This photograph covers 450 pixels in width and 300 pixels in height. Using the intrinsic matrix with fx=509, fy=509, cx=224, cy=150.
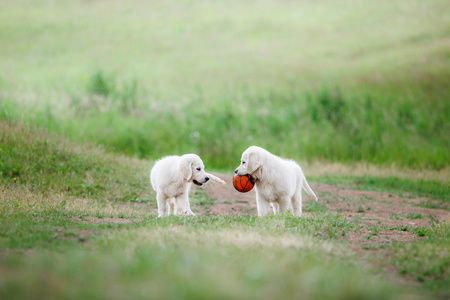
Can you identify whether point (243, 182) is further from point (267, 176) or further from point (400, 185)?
point (400, 185)

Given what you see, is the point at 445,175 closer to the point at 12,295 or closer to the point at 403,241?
the point at 403,241

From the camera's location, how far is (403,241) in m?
8.00


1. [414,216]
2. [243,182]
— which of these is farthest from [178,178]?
[414,216]

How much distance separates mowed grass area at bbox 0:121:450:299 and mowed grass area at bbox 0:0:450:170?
848 cm

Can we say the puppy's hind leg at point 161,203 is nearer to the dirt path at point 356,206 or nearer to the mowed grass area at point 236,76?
the dirt path at point 356,206

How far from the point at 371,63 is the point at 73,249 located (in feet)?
91.4

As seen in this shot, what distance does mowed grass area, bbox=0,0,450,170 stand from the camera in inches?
837

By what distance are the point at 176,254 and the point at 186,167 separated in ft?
12.6

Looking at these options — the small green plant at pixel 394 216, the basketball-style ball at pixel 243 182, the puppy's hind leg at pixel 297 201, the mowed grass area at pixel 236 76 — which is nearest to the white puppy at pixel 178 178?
the basketball-style ball at pixel 243 182

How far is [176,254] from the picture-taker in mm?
5938

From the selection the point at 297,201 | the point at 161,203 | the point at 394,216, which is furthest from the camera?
the point at 394,216

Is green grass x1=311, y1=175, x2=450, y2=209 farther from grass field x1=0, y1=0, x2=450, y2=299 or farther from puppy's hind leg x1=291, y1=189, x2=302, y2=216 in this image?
puppy's hind leg x1=291, y1=189, x2=302, y2=216

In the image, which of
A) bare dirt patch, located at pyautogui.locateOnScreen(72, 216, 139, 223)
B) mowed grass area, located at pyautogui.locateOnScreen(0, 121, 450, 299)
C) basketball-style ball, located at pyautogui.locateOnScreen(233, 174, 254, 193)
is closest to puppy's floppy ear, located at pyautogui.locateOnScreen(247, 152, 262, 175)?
basketball-style ball, located at pyautogui.locateOnScreen(233, 174, 254, 193)

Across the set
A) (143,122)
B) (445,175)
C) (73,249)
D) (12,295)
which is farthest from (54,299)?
(143,122)
